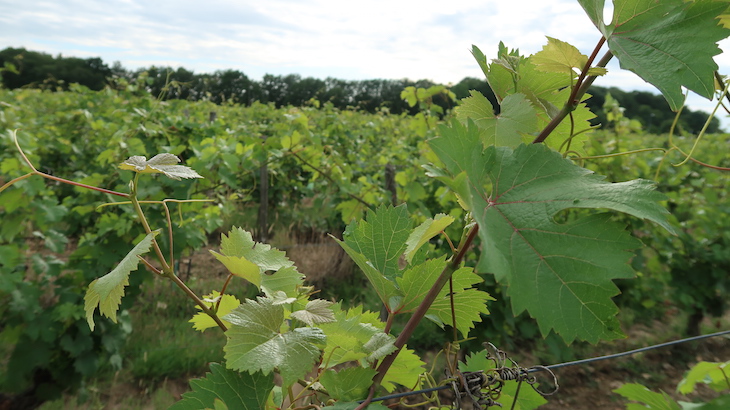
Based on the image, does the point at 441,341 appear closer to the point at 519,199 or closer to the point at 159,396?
the point at 159,396

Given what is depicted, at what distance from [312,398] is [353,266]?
4.82 meters

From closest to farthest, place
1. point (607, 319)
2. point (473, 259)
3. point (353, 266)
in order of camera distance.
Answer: point (607, 319)
point (473, 259)
point (353, 266)

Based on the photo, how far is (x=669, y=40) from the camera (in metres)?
0.65

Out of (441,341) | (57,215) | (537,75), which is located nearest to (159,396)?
(57,215)

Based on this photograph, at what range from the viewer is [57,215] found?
3.38 metres

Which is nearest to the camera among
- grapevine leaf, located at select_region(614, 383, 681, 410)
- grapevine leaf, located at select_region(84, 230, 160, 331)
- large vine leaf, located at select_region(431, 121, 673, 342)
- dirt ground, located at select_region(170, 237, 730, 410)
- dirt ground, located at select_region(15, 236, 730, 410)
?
large vine leaf, located at select_region(431, 121, 673, 342)

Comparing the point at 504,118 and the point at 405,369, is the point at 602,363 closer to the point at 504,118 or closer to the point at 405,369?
the point at 405,369

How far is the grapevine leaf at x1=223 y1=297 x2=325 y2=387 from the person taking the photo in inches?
25.8

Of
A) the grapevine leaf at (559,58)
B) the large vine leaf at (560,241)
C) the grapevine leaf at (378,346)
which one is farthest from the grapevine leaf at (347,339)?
the grapevine leaf at (559,58)

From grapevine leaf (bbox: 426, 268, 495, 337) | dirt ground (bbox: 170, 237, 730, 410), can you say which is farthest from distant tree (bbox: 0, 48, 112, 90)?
grapevine leaf (bbox: 426, 268, 495, 337)

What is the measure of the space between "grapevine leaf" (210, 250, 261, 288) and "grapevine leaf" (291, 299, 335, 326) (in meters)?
0.10

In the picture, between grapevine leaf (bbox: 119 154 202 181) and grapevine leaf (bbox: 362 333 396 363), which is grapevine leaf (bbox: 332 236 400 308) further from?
grapevine leaf (bbox: 119 154 202 181)

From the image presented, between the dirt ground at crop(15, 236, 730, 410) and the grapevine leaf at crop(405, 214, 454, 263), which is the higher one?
the grapevine leaf at crop(405, 214, 454, 263)

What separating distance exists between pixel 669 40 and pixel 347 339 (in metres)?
0.63
